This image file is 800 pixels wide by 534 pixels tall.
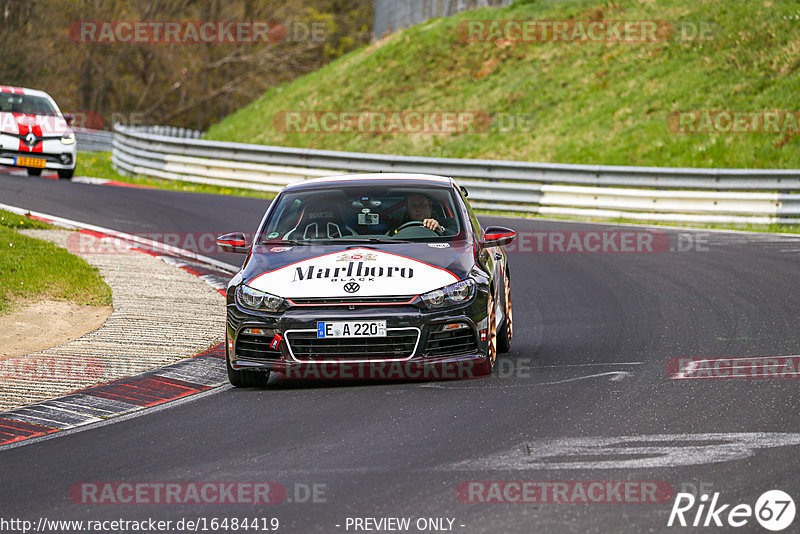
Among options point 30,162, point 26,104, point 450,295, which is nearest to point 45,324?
point 450,295

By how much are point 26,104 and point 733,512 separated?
21.1 m

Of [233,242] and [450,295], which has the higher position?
[233,242]

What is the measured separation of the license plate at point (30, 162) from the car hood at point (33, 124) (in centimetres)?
58

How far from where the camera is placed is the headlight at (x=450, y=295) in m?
7.62

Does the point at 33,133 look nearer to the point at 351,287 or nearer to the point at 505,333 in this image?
the point at 505,333

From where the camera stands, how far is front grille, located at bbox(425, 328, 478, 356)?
7.59 metres

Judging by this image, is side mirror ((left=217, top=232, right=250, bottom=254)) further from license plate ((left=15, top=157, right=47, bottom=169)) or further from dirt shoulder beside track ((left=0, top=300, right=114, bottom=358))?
license plate ((left=15, top=157, right=47, bottom=169))

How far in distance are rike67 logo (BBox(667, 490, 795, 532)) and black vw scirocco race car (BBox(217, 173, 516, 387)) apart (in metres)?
2.86

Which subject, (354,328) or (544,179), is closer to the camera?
(354,328)

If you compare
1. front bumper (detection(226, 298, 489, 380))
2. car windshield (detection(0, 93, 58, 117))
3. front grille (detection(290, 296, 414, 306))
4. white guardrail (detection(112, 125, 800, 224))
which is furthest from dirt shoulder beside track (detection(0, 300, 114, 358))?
car windshield (detection(0, 93, 58, 117))

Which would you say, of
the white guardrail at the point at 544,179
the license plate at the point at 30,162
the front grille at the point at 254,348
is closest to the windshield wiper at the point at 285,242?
the front grille at the point at 254,348

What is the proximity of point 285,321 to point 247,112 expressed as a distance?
111 ft

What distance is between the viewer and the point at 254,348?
25.4 ft

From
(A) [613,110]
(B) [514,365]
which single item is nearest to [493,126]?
(A) [613,110]
